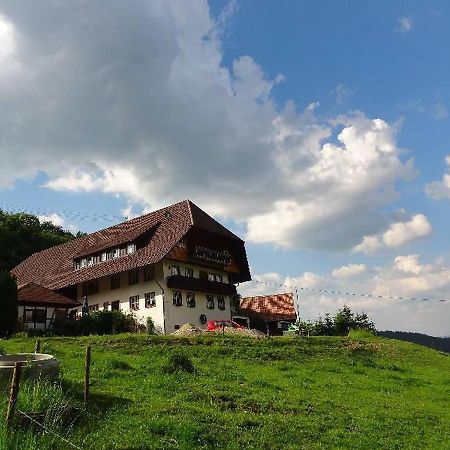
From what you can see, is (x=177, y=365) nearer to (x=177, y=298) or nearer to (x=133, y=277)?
(x=177, y=298)

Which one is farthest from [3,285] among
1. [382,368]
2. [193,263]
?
Answer: [382,368]

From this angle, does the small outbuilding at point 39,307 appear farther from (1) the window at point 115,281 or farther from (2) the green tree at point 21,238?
(2) the green tree at point 21,238

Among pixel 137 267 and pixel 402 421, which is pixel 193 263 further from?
pixel 402 421

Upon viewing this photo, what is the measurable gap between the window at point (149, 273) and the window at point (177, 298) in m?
2.58

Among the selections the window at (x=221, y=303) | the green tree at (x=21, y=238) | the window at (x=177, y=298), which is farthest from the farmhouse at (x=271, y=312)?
the green tree at (x=21, y=238)

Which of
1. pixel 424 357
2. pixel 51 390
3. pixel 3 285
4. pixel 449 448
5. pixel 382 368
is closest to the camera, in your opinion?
pixel 51 390

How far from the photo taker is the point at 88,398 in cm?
1452

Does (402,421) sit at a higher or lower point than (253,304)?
lower

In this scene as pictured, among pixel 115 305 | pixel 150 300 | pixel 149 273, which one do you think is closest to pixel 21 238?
pixel 115 305

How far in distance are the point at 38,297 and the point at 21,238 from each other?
36.2 m

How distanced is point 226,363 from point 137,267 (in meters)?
22.6

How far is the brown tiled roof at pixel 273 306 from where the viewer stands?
63.9m

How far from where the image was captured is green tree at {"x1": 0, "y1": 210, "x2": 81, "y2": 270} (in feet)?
244

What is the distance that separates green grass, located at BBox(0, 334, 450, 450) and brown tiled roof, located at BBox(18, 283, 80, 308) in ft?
42.9
